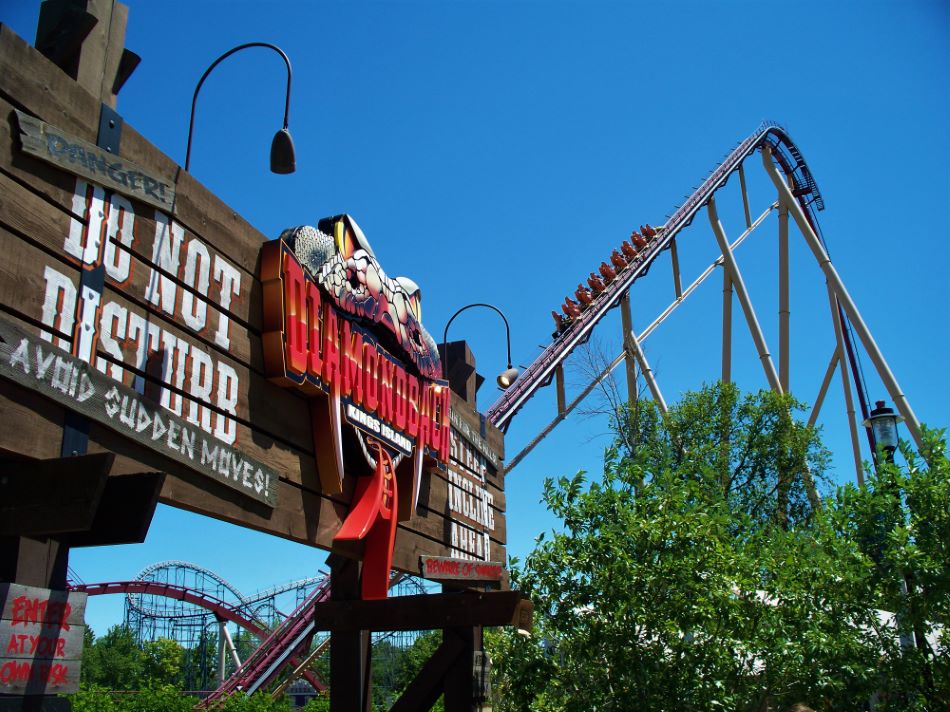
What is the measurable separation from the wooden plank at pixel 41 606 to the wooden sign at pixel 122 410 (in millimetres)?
559

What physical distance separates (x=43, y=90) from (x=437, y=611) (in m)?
3.29

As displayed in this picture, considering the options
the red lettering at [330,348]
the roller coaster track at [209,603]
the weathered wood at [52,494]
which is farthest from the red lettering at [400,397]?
the roller coaster track at [209,603]

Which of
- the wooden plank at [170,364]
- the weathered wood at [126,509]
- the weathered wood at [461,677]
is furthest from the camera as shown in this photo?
the weathered wood at [461,677]

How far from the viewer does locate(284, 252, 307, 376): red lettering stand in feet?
13.6

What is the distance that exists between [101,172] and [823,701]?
553 cm

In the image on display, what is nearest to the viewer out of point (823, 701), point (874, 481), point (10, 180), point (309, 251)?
point (10, 180)

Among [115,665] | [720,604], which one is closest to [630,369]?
[720,604]

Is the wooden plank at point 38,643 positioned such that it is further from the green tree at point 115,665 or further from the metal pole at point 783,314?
the green tree at point 115,665

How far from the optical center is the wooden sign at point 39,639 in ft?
8.68

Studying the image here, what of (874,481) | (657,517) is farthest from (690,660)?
(874,481)

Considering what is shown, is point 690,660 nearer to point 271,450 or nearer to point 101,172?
point 271,450

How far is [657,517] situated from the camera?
624 cm

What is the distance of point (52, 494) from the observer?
2.71m

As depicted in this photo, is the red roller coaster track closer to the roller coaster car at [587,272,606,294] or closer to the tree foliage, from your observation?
the roller coaster car at [587,272,606,294]
